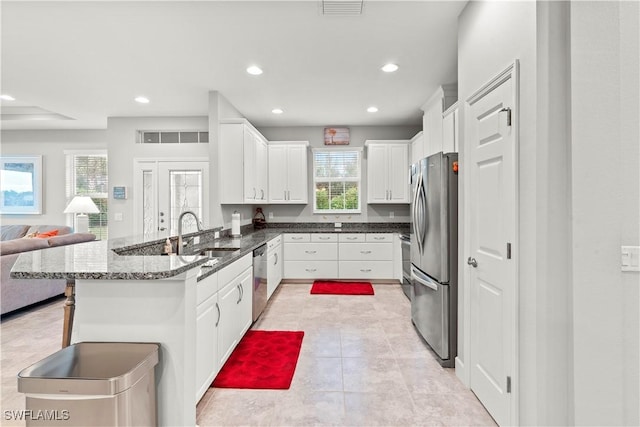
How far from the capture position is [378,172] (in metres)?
5.64

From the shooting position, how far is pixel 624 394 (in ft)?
4.88

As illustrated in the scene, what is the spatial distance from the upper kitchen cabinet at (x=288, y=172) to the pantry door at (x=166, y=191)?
3.68 feet

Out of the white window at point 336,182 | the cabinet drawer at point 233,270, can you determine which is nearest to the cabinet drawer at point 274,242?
the cabinet drawer at point 233,270

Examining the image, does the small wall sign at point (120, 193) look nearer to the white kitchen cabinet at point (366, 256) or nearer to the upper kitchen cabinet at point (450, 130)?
the white kitchen cabinet at point (366, 256)

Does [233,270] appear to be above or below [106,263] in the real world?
below

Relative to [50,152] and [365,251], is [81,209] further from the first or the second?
[365,251]

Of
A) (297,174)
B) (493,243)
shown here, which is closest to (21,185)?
(297,174)

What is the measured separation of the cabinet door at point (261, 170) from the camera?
17.0 ft

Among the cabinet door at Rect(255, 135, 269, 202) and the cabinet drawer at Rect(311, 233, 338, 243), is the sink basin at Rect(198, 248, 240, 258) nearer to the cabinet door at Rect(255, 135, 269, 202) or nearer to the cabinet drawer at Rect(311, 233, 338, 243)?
the cabinet door at Rect(255, 135, 269, 202)

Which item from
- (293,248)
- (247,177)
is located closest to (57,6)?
(247,177)

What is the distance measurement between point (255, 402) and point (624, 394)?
199 cm

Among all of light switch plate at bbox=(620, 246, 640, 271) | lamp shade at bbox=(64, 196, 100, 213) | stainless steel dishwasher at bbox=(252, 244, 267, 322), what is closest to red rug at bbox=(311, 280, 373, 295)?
stainless steel dishwasher at bbox=(252, 244, 267, 322)

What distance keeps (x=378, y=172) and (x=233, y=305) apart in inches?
146

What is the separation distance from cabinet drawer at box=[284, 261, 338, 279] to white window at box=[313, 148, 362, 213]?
1.11 m
